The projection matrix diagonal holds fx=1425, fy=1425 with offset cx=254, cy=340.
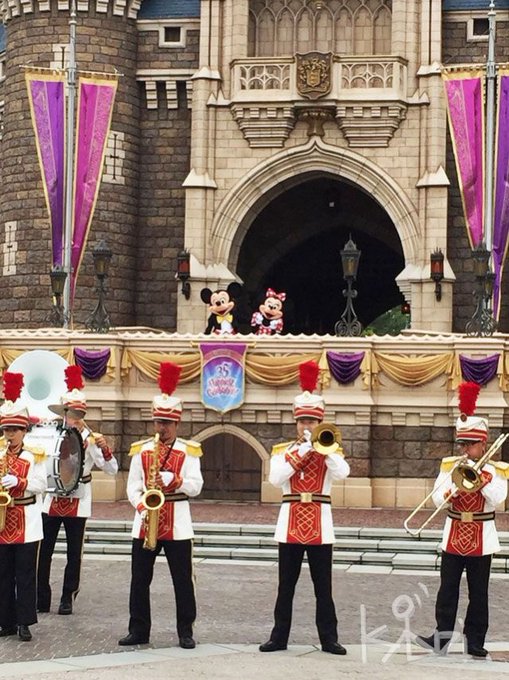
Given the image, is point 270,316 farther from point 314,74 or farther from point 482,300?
point 314,74

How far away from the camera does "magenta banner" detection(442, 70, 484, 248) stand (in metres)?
25.8

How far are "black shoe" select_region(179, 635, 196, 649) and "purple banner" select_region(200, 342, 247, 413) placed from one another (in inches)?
412

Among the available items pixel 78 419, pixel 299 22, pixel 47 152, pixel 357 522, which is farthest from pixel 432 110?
pixel 78 419

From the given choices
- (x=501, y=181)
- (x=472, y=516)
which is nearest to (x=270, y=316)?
(x=501, y=181)

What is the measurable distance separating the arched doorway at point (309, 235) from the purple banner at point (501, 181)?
3.77 metres

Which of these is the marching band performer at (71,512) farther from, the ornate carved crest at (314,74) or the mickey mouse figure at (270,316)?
the ornate carved crest at (314,74)

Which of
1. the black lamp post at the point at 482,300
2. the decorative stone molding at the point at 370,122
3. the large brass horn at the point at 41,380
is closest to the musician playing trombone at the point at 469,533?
the large brass horn at the point at 41,380

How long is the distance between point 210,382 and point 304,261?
14698 mm

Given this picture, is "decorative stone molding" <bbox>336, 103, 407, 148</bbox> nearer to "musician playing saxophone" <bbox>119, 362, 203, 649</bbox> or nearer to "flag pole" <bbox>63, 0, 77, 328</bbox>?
"flag pole" <bbox>63, 0, 77, 328</bbox>

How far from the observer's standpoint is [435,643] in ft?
32.7

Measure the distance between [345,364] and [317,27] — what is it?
11479 mm

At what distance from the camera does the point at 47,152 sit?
88.3 ft

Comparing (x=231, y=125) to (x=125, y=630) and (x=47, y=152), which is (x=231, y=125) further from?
A: (x=125, y=630)

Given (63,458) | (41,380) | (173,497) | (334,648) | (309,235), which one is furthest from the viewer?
(309,235)
